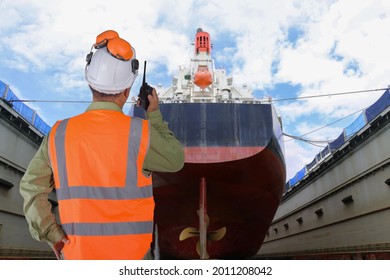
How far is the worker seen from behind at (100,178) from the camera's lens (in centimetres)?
123

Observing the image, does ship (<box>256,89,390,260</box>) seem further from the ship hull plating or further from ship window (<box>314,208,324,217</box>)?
the ship hull plating

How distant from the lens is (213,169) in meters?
6.57

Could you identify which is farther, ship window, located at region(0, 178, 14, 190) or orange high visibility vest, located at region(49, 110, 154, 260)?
ship window, located at region(0, 178, 14, 190)

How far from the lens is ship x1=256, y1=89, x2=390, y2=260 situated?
26.8ft

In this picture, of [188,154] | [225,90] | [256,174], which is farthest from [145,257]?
[225,90]

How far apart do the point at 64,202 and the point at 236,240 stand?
7440 mm

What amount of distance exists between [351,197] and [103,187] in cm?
1070

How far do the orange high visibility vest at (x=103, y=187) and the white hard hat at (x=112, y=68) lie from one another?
7.3 inches

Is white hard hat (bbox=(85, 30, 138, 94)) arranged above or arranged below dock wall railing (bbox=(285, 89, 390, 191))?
below

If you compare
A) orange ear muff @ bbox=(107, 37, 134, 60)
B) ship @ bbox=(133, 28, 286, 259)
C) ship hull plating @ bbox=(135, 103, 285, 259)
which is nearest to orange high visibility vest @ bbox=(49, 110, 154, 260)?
orange ear muff @ bbox=(107, 37, 134, 60)
